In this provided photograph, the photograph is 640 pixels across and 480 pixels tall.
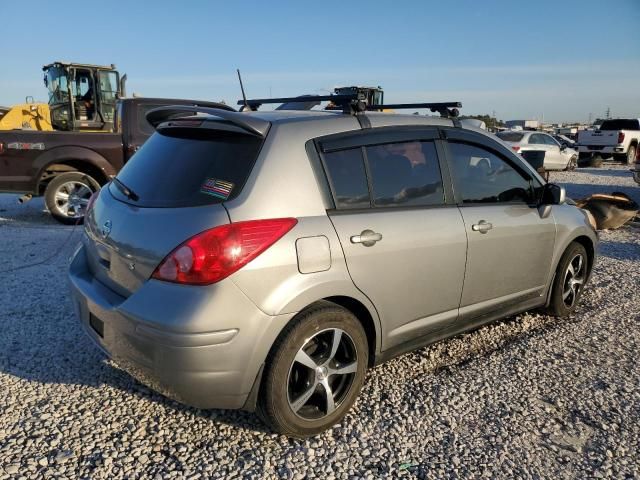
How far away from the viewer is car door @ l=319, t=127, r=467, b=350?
280cm

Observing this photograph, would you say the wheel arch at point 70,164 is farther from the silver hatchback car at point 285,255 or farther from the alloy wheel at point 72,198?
the silver hatchback car at point 285,255

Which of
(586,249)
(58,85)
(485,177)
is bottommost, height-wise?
(586,249)

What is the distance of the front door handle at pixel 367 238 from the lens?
2.74 metres

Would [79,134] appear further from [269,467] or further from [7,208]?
[269,467]

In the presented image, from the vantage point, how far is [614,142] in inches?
889

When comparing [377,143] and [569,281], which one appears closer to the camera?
[377,143]

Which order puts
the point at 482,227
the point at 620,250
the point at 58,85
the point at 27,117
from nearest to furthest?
the point at 482,227, the point at 620,250, the point at 27,117, the point at 58,85

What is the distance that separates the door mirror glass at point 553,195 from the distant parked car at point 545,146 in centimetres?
1514

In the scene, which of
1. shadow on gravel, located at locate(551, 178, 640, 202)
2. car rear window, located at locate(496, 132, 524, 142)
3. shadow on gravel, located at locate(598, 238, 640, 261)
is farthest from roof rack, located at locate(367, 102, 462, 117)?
car rear window, located at locate(496, 132, 524, 142)

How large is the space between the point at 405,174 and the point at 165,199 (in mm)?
1437

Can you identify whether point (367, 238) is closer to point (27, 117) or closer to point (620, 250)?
point (620, 250)

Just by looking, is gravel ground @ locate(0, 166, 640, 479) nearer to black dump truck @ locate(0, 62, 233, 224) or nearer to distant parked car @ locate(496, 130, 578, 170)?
black dump truck @ locate(0, 62, 233, 224)

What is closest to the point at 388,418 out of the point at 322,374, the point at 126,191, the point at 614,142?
the point at 322,374

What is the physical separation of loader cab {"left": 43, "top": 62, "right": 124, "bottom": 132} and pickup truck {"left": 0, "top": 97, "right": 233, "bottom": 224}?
184 inches
